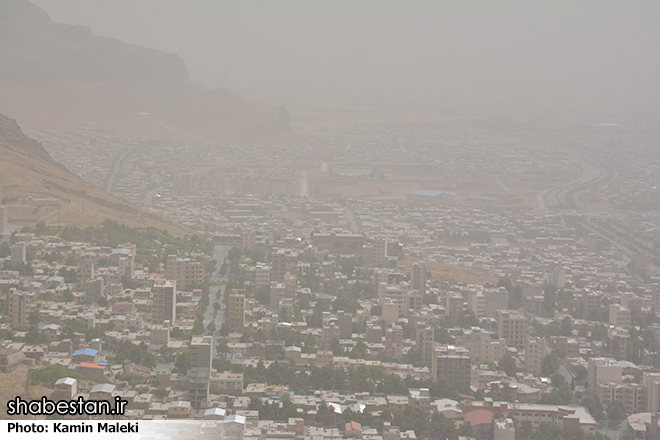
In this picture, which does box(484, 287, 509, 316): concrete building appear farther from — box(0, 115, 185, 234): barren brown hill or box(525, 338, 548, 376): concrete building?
box(0, 115, 185, 234): barren brown hill

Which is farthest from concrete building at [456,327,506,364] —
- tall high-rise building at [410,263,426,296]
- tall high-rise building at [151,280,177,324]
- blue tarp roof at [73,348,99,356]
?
blue tarp roof at [73,348,99,356]

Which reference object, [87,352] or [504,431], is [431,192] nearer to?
[87,352]

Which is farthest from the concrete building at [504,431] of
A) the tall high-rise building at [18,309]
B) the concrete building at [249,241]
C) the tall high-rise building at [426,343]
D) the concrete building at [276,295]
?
the concrete building at [249,241]

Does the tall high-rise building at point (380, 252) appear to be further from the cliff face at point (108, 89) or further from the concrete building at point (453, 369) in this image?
the cliff face at point (108, 89)

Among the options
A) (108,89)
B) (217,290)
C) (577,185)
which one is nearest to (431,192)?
(577,185)

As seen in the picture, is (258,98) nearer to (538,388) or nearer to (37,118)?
(37,118)

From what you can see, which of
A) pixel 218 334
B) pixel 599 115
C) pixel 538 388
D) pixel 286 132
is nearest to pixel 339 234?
pixel 218 334
